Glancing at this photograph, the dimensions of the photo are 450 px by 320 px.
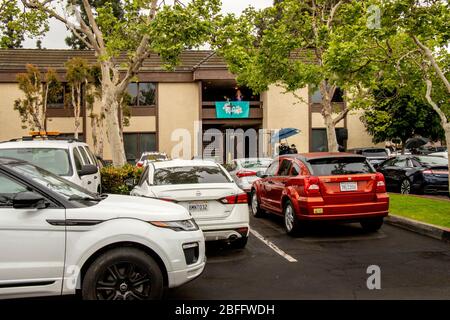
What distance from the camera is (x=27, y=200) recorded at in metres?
4.32

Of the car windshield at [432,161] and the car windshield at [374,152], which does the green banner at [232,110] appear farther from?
the car windshield at [432,161]

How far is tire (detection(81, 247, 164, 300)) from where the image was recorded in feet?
14.5

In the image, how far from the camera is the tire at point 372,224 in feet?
30.4

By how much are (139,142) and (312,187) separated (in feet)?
83.3

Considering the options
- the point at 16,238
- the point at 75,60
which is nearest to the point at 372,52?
the point at 16,238

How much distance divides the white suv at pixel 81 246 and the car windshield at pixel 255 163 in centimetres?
956

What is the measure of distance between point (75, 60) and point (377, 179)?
23.4 m

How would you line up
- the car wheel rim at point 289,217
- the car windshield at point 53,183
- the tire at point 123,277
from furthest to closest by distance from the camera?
the car wheel rim at point 289,217 < the car windshield at point 53,183 < the tire at point 123,277

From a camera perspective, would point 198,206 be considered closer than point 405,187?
Yes

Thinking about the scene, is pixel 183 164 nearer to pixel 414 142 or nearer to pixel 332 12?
pixel 332 12

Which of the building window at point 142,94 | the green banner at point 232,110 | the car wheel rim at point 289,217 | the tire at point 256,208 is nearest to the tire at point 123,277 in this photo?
the car wheel rim at point 289,217

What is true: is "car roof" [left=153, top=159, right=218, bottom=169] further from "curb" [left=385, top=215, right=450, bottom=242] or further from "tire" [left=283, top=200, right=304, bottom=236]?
"curb" [left=385, top=215, right=450, bottom=242]

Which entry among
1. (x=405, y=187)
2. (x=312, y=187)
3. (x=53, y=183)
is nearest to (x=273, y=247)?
(x=312, y=187)

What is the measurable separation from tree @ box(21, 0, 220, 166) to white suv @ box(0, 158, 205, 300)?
837 cm
